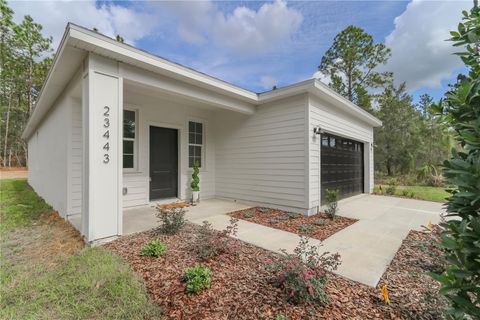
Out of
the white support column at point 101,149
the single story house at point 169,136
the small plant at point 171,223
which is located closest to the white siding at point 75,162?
the single story house at point 169,136

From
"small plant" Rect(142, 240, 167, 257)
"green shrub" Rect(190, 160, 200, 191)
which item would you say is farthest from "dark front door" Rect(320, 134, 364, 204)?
"small plant" Rect(142, 240, 167, 257)

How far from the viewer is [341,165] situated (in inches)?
317

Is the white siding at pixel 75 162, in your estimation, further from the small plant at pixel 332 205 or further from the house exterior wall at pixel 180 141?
the small plant at pixel 332 205

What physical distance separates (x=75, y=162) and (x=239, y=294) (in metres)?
4.85

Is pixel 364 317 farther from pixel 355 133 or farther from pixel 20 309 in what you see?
pixel 355 133

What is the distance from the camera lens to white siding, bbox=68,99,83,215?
200 inches

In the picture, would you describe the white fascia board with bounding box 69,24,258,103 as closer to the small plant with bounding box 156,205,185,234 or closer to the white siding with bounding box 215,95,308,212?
the white siding with bounding box 215,95,308,212

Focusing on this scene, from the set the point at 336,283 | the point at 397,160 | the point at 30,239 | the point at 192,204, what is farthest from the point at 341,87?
the point at 30,239

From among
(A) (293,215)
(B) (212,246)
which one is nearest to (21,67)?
(A) (293,215)

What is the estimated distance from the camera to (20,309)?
2.20 m

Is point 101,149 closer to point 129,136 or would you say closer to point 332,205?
point 129,136

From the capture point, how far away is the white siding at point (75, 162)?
16.7ft

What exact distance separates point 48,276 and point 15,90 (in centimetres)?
2639

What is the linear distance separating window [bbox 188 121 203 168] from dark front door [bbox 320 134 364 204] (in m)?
4.02
